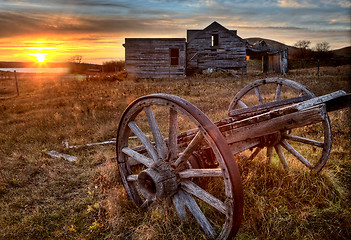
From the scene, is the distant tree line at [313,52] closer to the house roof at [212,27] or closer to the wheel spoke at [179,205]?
the house roof at [212,27]

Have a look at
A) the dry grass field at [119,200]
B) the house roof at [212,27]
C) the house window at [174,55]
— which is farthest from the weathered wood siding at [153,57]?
the dry grass field at [119,200]

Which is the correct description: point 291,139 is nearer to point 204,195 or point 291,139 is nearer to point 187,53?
point 204,195

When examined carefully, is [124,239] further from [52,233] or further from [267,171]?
[267,171]

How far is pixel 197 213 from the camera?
96.7 inches

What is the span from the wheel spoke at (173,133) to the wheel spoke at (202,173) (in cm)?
21

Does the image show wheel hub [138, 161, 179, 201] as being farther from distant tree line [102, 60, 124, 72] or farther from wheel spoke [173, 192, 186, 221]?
distant tree line [102, 60, 124, 72]

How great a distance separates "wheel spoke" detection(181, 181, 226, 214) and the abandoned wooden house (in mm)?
19883

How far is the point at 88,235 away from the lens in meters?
2.84

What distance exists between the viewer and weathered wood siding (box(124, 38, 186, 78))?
21.8 meters

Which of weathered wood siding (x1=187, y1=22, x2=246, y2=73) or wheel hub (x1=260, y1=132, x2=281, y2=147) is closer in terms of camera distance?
wheel hub (x1=260, y1=132, x2=281, y2=147)

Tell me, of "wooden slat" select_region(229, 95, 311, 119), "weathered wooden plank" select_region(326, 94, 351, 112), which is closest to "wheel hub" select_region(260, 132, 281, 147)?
"wooden slat" select_region(229, 95, 311, 119)

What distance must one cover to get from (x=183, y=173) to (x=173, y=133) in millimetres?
408

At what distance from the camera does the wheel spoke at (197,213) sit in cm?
236

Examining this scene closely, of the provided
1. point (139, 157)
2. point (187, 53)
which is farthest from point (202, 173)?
point (187, 53)
